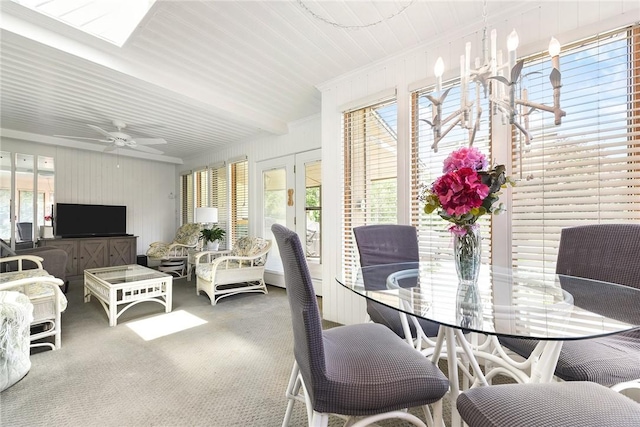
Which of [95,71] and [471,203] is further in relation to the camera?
[95,71]

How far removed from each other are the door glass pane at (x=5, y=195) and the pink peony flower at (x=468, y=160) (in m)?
6.55

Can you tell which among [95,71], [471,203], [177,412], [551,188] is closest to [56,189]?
[95,71]

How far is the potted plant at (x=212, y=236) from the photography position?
517cm

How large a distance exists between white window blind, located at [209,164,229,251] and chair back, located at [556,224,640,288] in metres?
4.97

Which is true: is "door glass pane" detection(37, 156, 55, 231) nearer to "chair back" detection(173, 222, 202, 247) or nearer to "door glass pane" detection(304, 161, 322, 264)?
"chair back" detection(173, 222, 202, 247)

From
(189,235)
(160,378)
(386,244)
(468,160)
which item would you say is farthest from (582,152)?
(189,235)

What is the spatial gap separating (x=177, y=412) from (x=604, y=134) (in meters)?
3.07

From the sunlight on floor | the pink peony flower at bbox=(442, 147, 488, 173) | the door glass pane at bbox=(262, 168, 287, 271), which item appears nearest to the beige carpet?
the sunlight on floor

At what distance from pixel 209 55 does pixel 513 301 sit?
2906 mm

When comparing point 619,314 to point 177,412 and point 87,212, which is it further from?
point 87,212

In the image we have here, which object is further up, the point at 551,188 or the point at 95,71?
the point at 95,71

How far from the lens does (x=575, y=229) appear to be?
1.57m

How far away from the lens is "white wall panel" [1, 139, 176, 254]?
5055mm

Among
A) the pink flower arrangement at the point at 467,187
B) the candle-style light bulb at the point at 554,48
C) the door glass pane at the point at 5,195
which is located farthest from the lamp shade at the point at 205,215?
the candle-style light bulb at the point at 554,48
